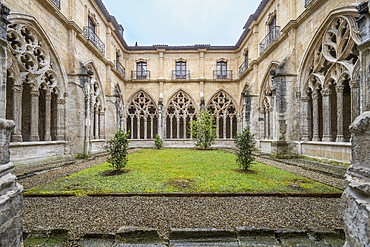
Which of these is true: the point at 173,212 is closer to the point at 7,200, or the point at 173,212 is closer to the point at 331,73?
the point at 7,200

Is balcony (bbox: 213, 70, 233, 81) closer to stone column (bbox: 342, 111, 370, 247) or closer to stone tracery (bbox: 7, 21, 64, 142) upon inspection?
stone tracery (bbox: 7, 21, 64, 142)

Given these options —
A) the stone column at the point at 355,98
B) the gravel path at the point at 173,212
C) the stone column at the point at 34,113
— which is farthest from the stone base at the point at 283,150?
the stone column at the point at 34,113

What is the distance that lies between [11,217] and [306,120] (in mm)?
10728

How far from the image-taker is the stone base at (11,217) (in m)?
1.61

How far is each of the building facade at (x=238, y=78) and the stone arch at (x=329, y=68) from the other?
0.04 meters

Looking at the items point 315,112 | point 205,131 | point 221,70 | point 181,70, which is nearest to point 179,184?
point 315,112

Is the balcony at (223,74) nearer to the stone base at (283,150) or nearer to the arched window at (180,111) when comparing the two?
the arched window at (180,111)

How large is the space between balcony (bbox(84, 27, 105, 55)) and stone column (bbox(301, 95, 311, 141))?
11885 mm

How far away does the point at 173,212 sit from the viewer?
10.5ft

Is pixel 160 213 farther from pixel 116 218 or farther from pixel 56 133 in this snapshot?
pixel 56 133

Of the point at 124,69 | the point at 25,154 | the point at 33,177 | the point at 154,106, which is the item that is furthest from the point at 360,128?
the point at 124,69

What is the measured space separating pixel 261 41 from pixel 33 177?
601 inches

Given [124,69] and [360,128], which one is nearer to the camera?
[360,128]

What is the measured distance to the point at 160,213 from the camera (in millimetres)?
3180
